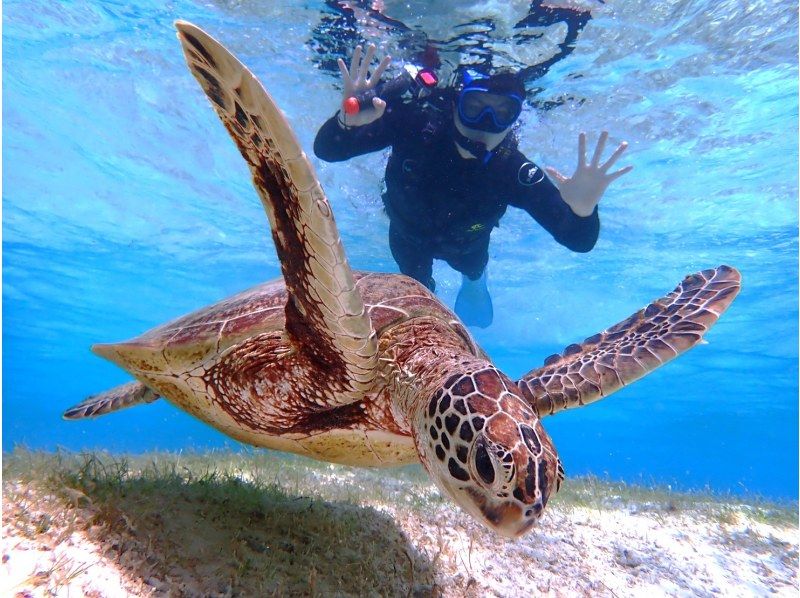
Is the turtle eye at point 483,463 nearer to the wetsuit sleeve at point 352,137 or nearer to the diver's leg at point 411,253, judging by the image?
the wetsuit sleeve at point 352,137

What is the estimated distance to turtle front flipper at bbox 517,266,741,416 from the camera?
302 cm

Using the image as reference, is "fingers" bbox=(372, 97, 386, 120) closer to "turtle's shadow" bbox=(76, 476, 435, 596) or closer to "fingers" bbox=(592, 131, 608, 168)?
"fingers" bbox=(592, 131, 608, 168)

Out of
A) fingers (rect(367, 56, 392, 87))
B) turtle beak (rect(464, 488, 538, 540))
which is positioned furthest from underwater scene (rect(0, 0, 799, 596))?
fingers (rect(367, 56, 392, 87))

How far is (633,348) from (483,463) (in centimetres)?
216

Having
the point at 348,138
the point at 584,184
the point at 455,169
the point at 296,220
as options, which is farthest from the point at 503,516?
the point at 455,169

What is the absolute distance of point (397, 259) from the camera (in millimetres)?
9406

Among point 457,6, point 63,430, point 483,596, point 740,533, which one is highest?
point 457,6

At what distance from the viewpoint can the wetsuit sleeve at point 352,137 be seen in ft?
22.0

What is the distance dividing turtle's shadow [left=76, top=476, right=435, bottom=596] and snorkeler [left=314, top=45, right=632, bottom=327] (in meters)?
4.91

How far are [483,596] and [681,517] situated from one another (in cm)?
328

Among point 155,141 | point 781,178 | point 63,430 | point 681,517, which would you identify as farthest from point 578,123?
point 63,430

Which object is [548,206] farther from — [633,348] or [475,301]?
[475,301]

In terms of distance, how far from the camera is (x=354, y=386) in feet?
8.07

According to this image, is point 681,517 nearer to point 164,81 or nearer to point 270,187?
point 270,187
